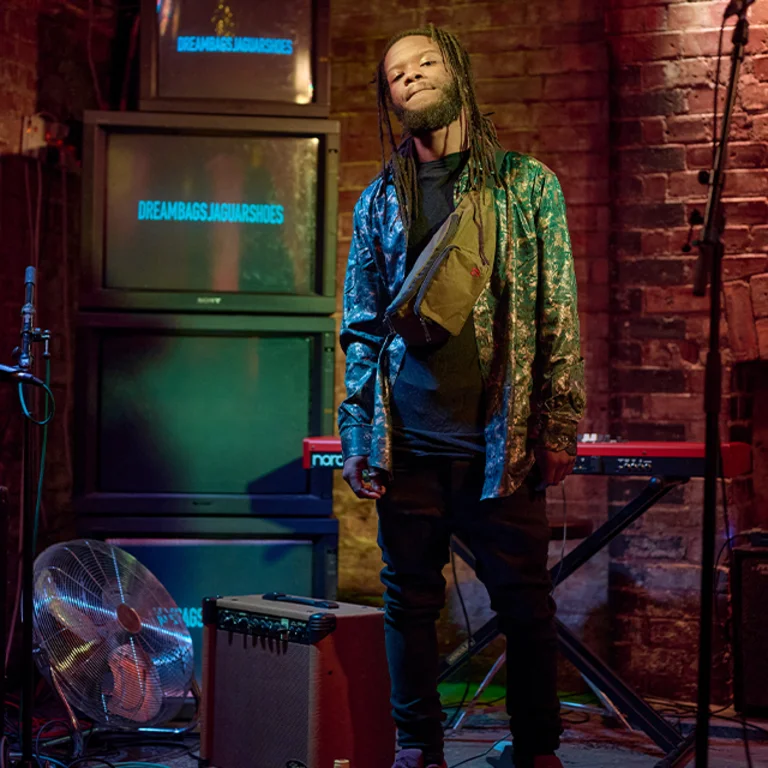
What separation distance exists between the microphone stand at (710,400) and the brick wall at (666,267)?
152 cm

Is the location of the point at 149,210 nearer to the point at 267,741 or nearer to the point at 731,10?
the point at 267,741

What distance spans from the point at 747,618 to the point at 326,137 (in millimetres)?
2066

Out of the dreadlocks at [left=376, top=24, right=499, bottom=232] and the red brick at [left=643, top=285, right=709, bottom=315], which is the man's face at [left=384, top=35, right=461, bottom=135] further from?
the red brick at [left=643, top=285, right=709, bottom=315]

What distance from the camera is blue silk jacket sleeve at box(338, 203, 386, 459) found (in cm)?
228

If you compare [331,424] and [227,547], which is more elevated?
[331,424]

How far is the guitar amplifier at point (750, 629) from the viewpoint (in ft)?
10.6

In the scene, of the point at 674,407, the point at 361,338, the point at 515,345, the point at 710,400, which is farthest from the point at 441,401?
the point at 674,407

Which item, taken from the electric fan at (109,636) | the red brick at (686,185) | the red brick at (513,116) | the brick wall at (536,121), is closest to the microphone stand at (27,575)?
the electric fan at (109,636)

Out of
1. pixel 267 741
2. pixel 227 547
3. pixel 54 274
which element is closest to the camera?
pixel 267 741

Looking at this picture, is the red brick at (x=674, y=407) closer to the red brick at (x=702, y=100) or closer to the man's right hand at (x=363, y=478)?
the red brick at (x=702, y=100)

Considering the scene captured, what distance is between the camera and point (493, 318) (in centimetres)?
216

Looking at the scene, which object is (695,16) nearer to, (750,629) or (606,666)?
(750,629)

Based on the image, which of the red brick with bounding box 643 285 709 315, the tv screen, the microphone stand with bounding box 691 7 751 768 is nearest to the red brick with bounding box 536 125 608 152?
the red brick with bounding box 643 285 709 315

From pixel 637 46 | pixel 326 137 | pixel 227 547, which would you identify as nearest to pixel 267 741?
pixel 227 547
